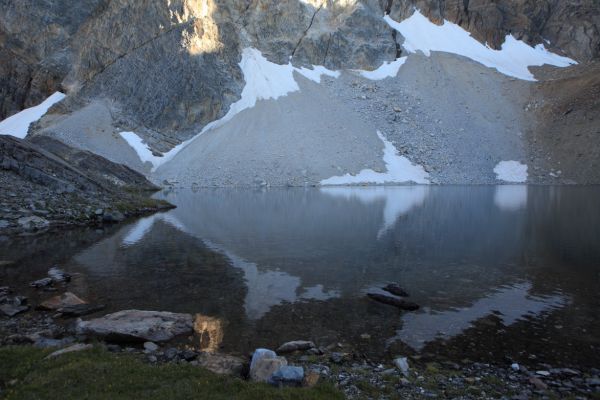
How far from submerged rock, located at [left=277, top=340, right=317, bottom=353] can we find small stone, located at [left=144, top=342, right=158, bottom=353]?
303cm

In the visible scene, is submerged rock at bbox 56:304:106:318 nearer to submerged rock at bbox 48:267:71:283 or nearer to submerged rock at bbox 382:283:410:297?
submerged rock at bbox 48:267:71:283

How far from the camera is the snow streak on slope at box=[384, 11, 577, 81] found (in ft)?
379

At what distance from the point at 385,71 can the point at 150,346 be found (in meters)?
108

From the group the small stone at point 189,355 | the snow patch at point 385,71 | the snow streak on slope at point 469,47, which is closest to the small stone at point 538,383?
the small stone at point 189,355

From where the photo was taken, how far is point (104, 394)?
7641 mm

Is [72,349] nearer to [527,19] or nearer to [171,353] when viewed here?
[171,353]

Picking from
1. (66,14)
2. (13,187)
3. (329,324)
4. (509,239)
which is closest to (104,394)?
(329,324)

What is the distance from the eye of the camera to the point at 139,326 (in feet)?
39.2

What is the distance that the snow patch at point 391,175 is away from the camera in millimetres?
79619

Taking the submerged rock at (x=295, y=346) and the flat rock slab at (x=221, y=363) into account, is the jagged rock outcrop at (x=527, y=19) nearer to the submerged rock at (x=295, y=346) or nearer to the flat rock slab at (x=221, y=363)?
the submerged rock at (x=295, y=346)

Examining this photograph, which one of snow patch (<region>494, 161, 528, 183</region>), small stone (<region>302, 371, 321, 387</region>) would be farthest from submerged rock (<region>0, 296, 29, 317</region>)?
snow patch (<region>494, 161, 528, 183</region>)

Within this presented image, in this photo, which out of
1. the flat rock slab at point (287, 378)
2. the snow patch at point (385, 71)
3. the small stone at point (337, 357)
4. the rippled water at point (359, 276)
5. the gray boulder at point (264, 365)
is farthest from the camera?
the snow patch at point (385, 71)

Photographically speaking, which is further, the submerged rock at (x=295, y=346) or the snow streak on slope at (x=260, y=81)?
the snow streak on slope at (x=260, y=81)

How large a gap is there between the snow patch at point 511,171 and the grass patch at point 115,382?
277ft
